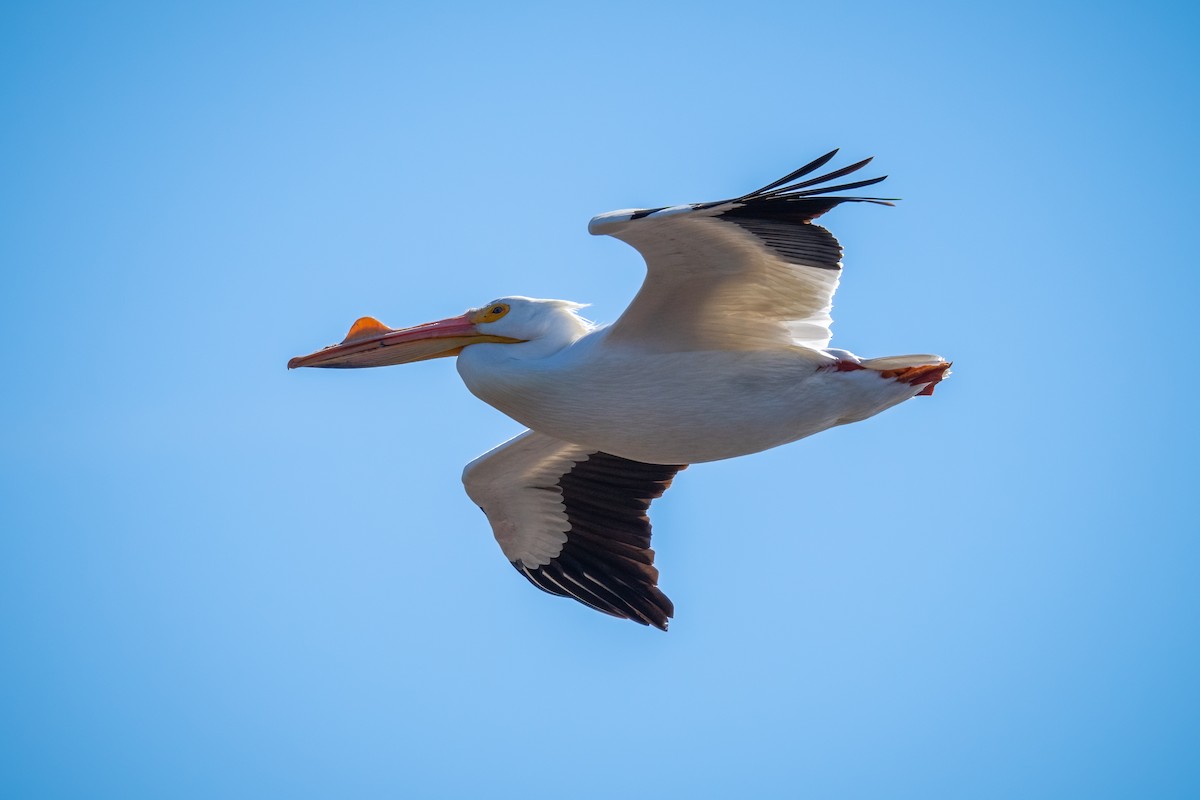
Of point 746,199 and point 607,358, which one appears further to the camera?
point 607,358

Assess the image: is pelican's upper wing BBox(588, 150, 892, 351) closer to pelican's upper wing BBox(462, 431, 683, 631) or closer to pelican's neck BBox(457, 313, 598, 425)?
pelican's neck BBox(457, 313, 598, 425)

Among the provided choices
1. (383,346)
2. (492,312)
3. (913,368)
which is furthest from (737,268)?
(383,346)

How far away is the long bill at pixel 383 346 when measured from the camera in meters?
8.57

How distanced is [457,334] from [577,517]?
1747 millimetres

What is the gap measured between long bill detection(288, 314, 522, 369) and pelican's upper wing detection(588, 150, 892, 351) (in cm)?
115

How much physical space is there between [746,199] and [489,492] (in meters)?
3.33

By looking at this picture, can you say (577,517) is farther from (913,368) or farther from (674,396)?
(913,368)

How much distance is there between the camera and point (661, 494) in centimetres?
947

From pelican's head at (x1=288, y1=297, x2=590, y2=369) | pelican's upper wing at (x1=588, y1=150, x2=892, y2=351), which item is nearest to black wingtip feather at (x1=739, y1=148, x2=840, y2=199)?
pelican's upper wing at (x1=588, y1=150, x2=892, y2=351)

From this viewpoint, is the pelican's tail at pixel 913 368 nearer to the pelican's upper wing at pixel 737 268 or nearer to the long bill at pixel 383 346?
the pelican's upper wing at pixel 737 268

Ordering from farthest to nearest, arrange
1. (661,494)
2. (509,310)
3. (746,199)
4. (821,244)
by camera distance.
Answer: (661,494), (509,310), (821,244), (746,199)

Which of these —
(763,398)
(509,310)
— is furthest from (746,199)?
(509,310)

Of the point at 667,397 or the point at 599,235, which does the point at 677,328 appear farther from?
the point at 599,235

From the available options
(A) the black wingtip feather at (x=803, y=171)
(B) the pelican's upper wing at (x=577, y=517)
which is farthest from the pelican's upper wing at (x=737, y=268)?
(B) the pelican's upper wing at (x=577, y=517)
